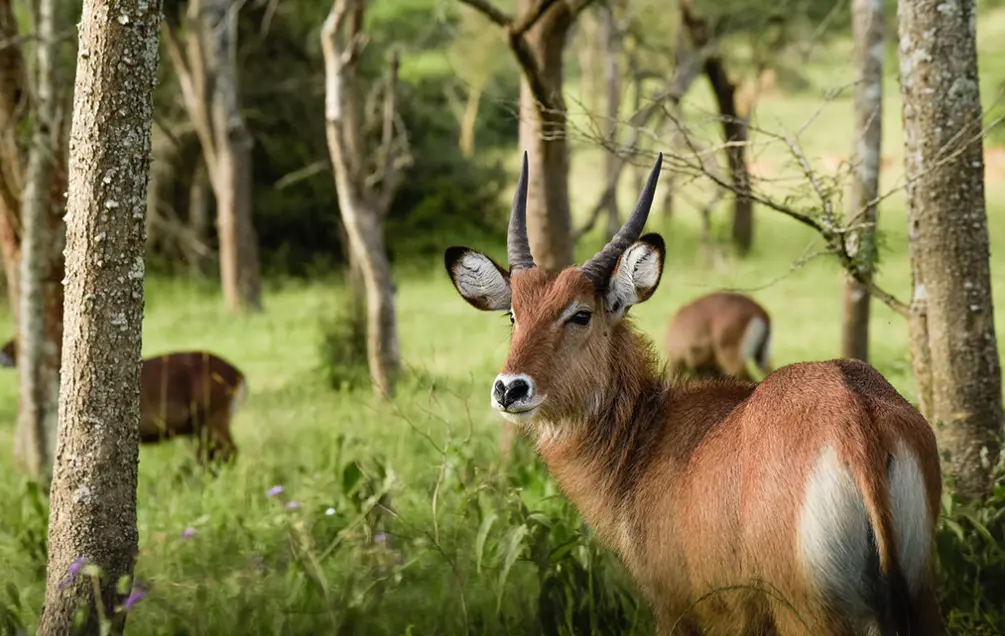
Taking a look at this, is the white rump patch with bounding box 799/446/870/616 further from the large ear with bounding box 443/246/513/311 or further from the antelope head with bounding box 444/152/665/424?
the large ear with bounding box 443/246/513/311

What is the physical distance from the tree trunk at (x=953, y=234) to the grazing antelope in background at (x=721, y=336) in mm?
5408

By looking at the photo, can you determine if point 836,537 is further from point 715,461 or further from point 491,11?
point 491,11

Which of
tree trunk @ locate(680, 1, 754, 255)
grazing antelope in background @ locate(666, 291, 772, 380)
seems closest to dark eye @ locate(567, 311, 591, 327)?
grazing antelope in background @ locate(666, 291, 772, 380)

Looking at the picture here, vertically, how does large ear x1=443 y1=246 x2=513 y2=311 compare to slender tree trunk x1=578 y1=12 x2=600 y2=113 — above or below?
below

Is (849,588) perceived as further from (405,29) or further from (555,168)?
(405,29)

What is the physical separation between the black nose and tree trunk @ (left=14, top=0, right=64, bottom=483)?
12.0ft

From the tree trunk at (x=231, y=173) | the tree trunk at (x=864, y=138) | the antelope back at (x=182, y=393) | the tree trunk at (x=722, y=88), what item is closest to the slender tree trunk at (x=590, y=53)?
the tree trunk at (x=722, y=88)

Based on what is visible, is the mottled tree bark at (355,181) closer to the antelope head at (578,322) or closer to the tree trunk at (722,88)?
the antelope head at (578,322)

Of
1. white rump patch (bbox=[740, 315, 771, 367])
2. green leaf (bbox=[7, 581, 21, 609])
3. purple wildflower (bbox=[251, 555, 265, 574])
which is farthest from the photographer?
white rump patch (bbox=[740, 315, 771, 367])

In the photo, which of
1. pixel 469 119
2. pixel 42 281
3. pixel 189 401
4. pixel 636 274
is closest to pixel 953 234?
pixel 636 274

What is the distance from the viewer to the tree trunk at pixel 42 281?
620cm

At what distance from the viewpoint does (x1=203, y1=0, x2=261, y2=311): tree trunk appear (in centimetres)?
1567

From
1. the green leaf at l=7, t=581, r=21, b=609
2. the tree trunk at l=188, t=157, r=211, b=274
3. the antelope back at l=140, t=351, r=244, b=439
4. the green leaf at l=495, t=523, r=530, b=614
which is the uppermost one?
the tree trunk at l=188, t=157, r=211, b=274

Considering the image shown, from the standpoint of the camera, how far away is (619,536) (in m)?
3.72
